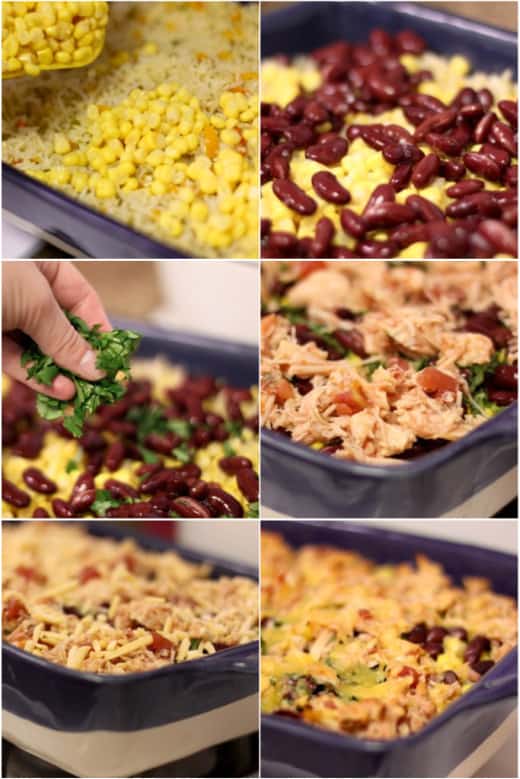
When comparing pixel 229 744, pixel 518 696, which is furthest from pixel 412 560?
pixel 229 744

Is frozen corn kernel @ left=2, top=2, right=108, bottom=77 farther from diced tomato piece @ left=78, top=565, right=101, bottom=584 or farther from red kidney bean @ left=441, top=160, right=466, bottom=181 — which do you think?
diced tomato piece @ left=78, top=565, right=101, bottom=584

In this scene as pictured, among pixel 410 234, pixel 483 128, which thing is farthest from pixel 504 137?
pixel 410 234

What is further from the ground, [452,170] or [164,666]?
[452,170]

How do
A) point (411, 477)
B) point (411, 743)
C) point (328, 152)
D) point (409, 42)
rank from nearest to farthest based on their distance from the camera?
point (411, 743), point (411, 477), point (328, 152), point (409, 42)

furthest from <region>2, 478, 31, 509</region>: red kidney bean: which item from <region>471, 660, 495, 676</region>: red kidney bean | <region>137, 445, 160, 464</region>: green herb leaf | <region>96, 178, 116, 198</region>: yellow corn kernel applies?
<region>471, 660, 495, 676</region>: red kidney bean

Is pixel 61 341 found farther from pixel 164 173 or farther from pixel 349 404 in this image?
pixel 349 404

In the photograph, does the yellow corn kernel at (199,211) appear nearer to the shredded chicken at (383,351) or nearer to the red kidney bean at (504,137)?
the shredded chicken at (383,351)

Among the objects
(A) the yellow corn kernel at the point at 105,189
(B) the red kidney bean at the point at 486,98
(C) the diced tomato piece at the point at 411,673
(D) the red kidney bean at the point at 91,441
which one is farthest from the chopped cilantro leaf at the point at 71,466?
(B) the red kidney bean at the point at 486,98
